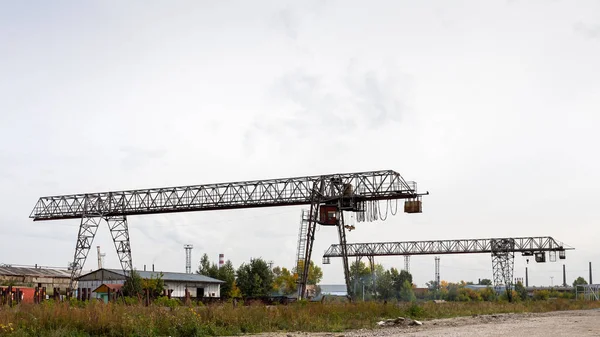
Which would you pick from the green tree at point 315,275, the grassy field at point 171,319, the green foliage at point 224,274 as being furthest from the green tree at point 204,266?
the grassy field at point 171,319

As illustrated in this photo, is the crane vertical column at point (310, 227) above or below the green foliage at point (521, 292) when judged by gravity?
above

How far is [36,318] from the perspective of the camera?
61.8ft

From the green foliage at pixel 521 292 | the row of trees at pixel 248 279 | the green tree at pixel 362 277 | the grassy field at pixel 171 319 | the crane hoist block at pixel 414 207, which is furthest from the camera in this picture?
the green tree at pixel 362 277

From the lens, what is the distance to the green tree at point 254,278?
72.9 m

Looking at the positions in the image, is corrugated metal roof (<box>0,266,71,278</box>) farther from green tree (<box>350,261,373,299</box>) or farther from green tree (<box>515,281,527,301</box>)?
green tree (<box>515,281,527,301</box>)

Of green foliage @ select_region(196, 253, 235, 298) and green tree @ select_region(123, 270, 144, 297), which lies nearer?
green tree @ select_region(123, 270, 144, 297)

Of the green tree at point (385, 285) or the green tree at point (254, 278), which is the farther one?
the green tree at point (385, 285)

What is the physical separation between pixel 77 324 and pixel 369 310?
50.4 feet

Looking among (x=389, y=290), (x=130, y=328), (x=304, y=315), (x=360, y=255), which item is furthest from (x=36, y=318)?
(x=389, y=290)

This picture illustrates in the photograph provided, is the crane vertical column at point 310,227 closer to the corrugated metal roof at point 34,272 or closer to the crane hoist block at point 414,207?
the crane hoist block at point 414,207

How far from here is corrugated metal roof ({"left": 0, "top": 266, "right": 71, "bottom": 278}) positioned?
77.8m

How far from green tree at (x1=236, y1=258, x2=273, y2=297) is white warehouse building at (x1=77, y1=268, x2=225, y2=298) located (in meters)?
5.58

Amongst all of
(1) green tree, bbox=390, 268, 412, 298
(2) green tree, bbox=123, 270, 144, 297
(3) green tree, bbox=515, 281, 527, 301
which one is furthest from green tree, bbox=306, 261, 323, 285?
(2) green tree, bbox=123, 270, 144, 297

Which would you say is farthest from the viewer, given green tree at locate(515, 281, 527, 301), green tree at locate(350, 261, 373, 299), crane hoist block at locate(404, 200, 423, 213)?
green tree at locate(350, 261, 373, 299)
